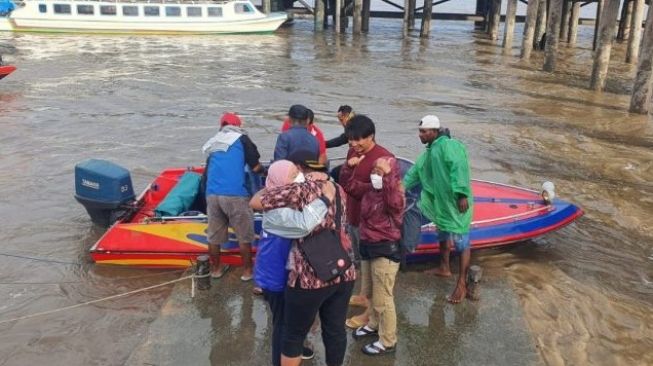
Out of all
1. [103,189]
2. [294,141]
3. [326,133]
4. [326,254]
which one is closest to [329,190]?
[326,254]

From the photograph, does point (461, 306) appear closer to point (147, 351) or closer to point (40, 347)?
point (147, 351)

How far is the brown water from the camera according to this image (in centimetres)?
536

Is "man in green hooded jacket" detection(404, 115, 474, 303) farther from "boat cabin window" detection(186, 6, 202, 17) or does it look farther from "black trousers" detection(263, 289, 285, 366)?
"boat cabin window" detection(186, 6, 202, 17)

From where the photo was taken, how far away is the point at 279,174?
10.8 feet

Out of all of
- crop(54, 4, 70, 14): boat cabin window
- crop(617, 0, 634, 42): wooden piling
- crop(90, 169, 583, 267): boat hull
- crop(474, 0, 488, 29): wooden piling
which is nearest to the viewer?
crop(90, 169, 583, 267): boat hull

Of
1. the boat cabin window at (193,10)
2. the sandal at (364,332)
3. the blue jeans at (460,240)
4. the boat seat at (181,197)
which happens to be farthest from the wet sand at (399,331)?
the boat cabin window at (193,10)

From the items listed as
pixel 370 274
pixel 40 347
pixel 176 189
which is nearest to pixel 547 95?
pixel 176 189

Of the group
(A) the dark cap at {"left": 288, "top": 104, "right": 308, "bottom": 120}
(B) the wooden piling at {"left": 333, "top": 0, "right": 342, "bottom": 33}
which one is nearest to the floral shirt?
(A) the dark cap at {"left": 288, "top": 104, "right": 308, "bottom": 120}

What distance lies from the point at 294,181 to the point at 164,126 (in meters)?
10.8

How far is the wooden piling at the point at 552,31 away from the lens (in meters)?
18.4

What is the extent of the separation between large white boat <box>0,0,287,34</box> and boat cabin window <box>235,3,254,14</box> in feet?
0.17

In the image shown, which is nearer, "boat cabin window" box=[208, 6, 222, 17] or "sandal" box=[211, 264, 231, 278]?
"sandal" box=[211, 264, 231, 278]

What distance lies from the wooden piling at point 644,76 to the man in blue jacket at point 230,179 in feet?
35.5

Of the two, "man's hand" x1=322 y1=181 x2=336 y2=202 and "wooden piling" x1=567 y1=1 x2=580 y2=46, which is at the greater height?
"wooden piling" x1=567 y1=1 x2=580 y2=46
